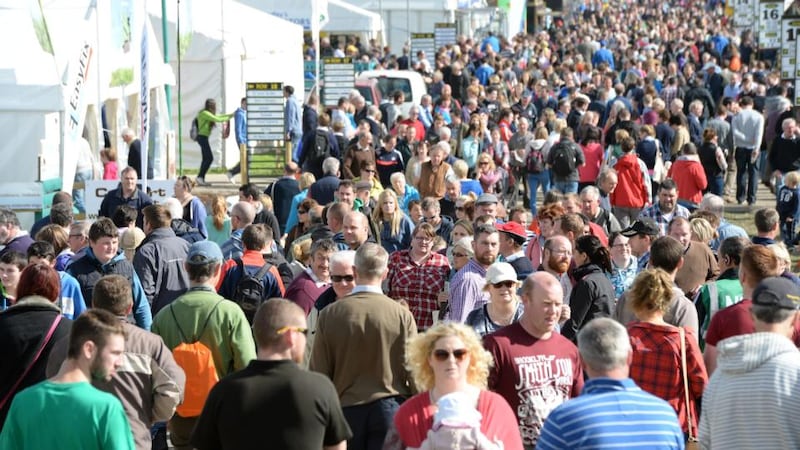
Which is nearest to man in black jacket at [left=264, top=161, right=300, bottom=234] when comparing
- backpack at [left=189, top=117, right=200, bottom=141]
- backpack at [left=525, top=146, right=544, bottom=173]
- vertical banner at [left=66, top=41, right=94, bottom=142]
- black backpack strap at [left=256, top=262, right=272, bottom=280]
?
vertical banner at [left=66, top=41, right=94, bottom=142]

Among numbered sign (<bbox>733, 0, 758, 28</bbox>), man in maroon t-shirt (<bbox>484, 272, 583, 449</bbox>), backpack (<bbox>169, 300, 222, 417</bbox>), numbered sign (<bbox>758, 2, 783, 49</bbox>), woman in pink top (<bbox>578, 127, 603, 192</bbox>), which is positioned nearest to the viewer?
man in maroon t-shirt (<bbox>484, 272, 583, 449</bbox>)

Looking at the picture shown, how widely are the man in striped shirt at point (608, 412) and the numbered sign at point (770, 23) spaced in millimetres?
31842

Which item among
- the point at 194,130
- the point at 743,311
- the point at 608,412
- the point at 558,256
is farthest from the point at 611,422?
the point at 194,130

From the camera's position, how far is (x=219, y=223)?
13.1m

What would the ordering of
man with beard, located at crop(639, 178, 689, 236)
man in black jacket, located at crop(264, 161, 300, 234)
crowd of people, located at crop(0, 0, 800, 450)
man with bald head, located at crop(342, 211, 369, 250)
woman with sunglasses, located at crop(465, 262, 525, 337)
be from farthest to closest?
man in black jacket, located at crop(264, 161, 300, 234) → man with beard, located at crop(639, 178, 689, 236) → man with bald head, located at crop(342, 211, 369, 250) → woman with sunglasses, located at crop(465, 262, 525, 337) → crowd of people, located at crop(0, 0, 800, 450)

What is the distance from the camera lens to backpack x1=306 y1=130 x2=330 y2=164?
20.7m

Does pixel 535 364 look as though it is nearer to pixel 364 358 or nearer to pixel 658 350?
pixel 658 350

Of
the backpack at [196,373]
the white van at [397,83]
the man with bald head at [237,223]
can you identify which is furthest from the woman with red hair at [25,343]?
the white van at [397,83]

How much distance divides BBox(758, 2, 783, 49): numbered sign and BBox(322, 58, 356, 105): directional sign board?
11.4 m

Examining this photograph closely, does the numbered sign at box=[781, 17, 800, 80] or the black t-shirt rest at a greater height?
the numbered sign at box=[781, 17, 800, 80]

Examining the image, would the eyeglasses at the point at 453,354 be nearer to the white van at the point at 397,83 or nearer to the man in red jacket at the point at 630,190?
the man in red jacket at the point at 630,190

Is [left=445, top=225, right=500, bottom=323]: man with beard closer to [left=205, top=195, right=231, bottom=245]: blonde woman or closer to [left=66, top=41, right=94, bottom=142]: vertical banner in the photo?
[left=205, top=195, right=231, bottom=245]: blonde woman

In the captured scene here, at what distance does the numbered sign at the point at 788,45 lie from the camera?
83.6ft

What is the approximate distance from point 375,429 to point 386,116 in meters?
19.7
